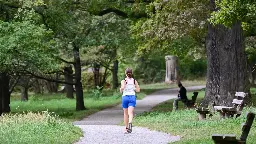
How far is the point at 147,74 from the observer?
207 ft

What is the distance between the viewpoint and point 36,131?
46.8 ft

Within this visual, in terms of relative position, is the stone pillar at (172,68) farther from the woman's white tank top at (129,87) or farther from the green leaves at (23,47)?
the woman's white tank top at (129,87)

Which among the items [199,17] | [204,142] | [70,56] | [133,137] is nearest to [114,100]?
[70,56]

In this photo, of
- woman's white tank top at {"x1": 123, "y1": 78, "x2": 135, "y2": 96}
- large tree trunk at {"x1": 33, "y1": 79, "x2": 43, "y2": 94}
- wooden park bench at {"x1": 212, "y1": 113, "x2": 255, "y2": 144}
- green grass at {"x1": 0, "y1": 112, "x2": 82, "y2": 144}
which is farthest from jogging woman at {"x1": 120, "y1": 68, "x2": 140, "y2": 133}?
large tree trunk at {"x1": 33, "y1": 79, "x2": 43, "y2": 94}

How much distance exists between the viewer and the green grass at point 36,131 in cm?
1271

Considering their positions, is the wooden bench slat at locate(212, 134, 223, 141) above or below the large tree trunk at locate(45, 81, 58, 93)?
above

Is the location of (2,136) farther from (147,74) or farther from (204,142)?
(147,74)

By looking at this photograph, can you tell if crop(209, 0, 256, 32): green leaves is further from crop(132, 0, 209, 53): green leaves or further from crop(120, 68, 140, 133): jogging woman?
crop(132, 0, 209, 53): green leaves

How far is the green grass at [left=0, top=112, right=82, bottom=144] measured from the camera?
41.7ft

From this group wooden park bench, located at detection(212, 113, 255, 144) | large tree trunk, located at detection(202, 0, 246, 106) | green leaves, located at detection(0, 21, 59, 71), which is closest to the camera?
wooden park bench, located at detection(212, 113, 255, 144)

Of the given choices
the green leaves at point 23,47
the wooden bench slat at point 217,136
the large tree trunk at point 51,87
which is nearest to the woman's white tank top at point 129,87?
the wooden bench slat at point 217,136

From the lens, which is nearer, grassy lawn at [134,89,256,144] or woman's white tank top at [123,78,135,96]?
grassy lawn at [134,89,256,144]

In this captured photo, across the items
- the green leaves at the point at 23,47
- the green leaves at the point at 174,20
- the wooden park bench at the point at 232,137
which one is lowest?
the wooden park bench at the point at 232,137

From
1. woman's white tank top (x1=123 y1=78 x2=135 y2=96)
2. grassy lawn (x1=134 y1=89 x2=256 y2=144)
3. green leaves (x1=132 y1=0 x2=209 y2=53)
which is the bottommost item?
grassy lawn (x1=134 y1=89 x2=256 y2=144)
